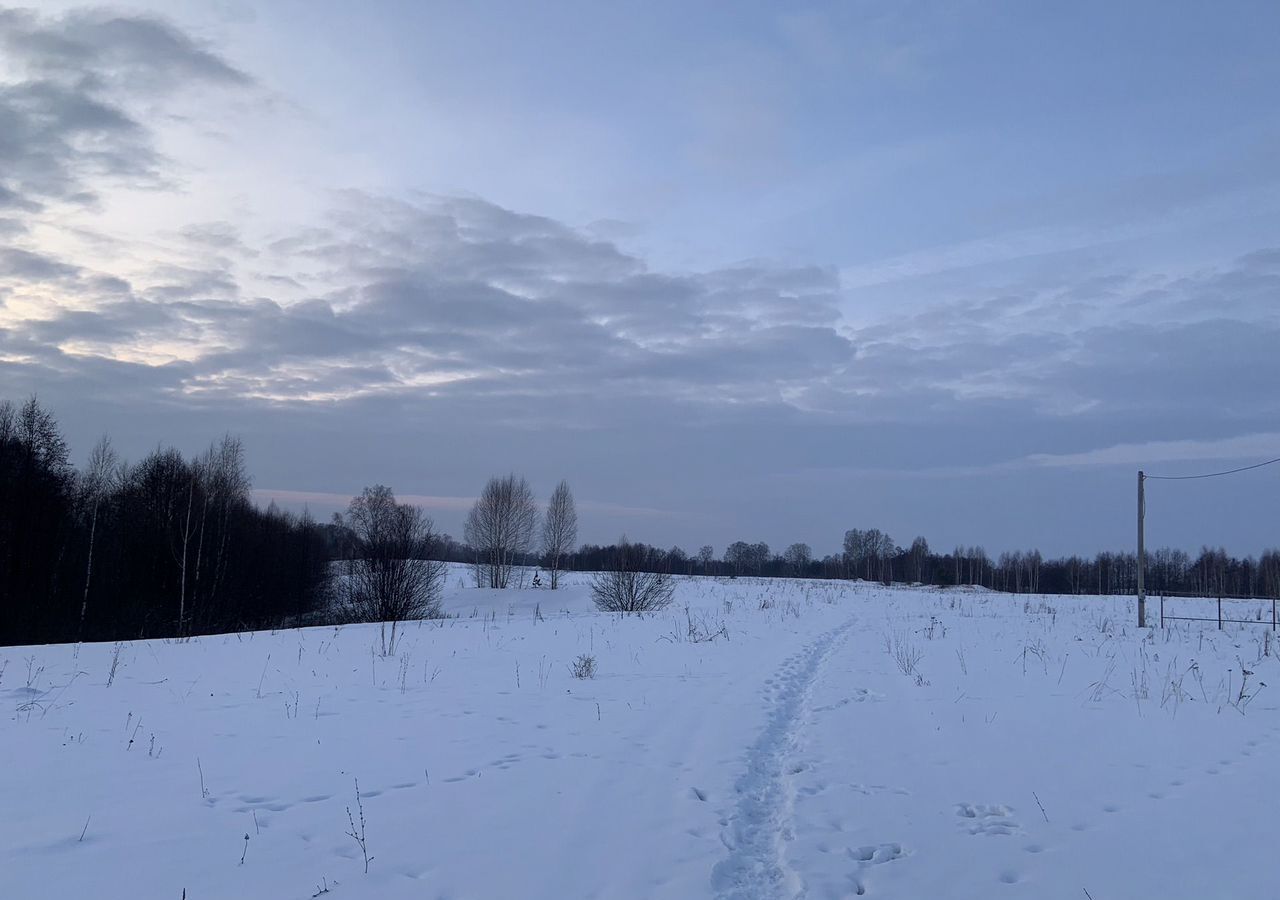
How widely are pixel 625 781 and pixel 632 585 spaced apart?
74.5ft

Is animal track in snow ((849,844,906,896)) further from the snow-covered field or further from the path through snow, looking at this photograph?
the path through snow

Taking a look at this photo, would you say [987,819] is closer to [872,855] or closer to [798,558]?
[872,855]

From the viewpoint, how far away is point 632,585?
2844 cm

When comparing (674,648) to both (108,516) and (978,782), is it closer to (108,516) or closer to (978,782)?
(978,782)

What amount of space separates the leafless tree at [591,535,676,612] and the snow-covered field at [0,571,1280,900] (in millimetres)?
16710

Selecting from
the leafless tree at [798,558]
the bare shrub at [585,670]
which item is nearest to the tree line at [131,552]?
the bare shrub at [585,670]

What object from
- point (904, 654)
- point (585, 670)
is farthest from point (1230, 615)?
point (585, 670)

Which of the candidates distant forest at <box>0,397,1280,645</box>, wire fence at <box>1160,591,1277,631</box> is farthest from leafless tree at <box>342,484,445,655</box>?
wire fence at <box>1160,591,1277,631</box>

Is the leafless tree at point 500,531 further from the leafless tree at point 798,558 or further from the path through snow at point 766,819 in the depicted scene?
the leafless tree at point 798,558

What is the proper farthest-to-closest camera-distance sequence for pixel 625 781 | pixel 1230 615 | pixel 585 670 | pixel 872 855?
pixel 1230 615
pixel 585 670
pixel 625 781
pixel 872 855

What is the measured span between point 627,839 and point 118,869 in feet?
8.98

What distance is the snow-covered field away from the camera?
4.14m

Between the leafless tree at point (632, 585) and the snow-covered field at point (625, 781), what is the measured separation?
16.7 metres

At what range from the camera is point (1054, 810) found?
534 centimetres
